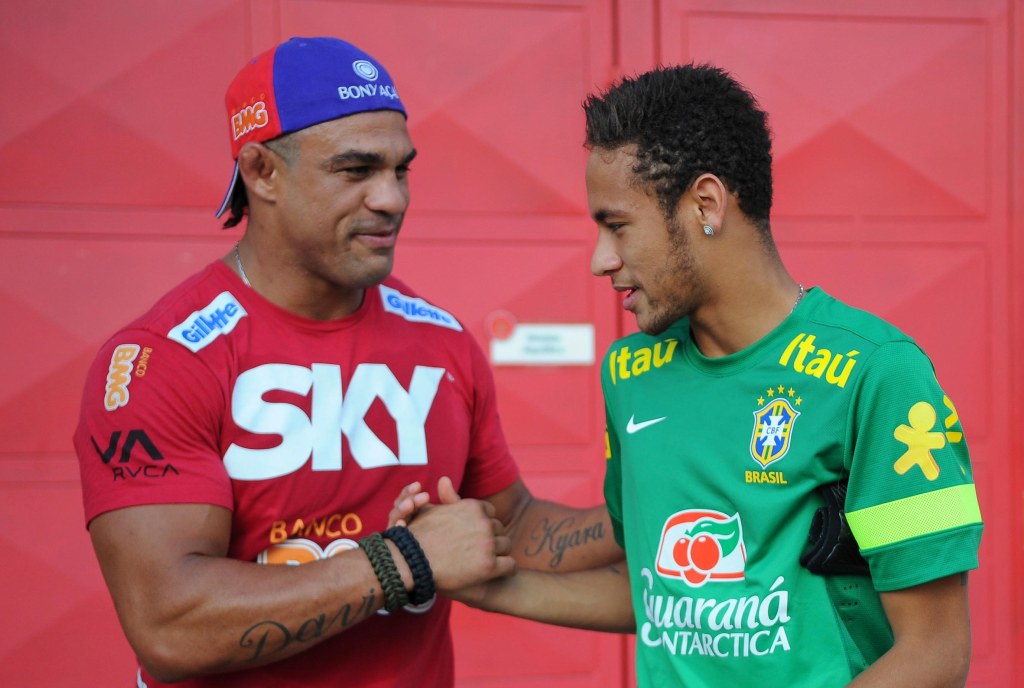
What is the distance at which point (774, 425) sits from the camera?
192 cm

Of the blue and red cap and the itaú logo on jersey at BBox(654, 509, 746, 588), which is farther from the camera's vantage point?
the blue and red cap

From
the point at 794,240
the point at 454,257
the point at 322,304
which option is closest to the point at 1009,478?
the point at 794,240

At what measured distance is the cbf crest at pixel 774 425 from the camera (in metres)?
1.90

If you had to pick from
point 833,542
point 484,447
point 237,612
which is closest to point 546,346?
point 484,447

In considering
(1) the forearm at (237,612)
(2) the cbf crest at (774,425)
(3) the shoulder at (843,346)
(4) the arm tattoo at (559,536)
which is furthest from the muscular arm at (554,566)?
(3) the shoulder at (843,346)

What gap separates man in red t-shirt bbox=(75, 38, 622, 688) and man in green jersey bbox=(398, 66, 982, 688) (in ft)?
1.42

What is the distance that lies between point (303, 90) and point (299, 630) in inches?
44.0

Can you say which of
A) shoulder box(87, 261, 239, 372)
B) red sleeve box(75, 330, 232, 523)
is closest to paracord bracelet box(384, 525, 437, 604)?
red sleeve box(75, 330, 232, 523)

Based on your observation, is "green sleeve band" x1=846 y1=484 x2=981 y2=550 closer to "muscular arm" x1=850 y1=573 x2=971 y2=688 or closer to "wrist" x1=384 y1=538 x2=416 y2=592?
"muscular arm" x1=850 y1=573 x2=971 y2=688

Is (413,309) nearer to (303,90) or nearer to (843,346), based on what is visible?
(303,90)

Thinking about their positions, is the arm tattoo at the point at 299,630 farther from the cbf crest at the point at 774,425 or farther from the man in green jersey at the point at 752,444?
the cbf crest at the point at 774,425

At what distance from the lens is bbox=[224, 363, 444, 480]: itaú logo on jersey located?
2215 mm

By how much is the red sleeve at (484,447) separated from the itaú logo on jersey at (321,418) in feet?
0.69

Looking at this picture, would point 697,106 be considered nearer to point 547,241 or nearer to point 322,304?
point 322,304
